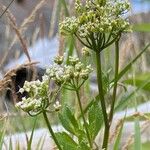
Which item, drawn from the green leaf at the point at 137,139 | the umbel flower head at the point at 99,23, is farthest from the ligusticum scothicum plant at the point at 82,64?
the green leaf at the point at 137,139

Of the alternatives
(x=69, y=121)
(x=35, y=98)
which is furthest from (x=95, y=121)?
(x=35, y=98)

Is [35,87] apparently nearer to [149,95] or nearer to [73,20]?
[73,20]

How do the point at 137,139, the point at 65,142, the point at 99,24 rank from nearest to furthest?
the point at 99,24, the point at 65,142, the point at 137,139

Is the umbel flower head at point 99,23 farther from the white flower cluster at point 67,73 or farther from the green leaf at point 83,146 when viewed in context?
the green leaf at point 83,146

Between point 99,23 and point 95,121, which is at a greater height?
point 99,23

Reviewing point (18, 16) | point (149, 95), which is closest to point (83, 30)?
point (149, 95)

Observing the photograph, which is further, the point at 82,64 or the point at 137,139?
the point at 137,139

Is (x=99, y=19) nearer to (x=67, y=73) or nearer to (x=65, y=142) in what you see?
(x=67, y=73)
